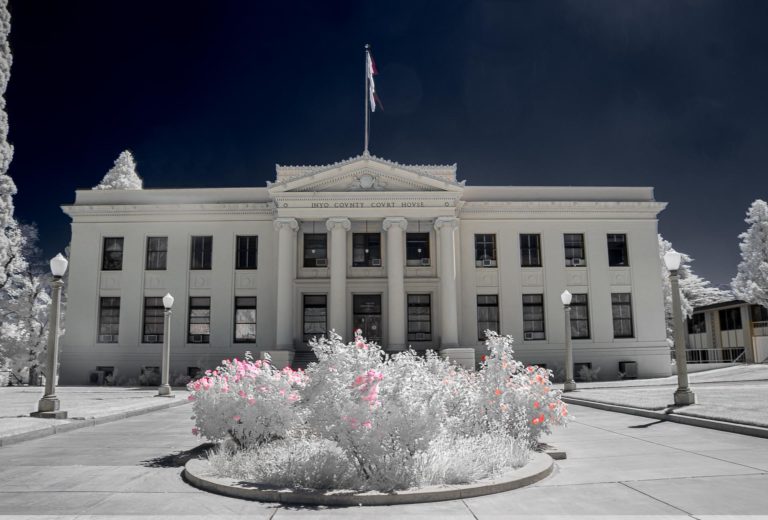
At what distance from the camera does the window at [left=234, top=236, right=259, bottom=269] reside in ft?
106

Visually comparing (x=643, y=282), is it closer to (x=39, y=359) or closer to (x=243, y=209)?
(x=243, y=209)

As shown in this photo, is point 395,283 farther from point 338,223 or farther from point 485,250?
point 485,250

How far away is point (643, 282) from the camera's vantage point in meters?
32.8

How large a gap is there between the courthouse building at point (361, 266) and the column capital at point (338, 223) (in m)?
0.05

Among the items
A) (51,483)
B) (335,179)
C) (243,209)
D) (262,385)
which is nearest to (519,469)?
(262,385)

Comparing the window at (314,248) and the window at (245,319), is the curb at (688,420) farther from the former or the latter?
the window at (245,319)

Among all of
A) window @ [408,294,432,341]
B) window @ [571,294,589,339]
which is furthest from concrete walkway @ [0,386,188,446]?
window @ [571,294,589,339]

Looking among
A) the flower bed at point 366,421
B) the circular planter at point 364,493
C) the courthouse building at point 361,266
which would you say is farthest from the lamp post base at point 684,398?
the courthouse building at point 361,266

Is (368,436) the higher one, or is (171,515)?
(368,436)

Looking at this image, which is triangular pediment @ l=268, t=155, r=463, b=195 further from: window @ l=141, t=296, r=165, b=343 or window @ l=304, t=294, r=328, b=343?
window @ l=141, t=296, r=165, b=343

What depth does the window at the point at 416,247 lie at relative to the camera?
32.0 metres

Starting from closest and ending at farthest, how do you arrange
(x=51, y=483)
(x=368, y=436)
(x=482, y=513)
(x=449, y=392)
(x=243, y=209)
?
(x=482, y=513), (x=368, y=436), (x=51, y=483), (x=449, y=392), (x=243, y=209)

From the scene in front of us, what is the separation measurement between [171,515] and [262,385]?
313cm

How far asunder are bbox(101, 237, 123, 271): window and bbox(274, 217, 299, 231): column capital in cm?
973
